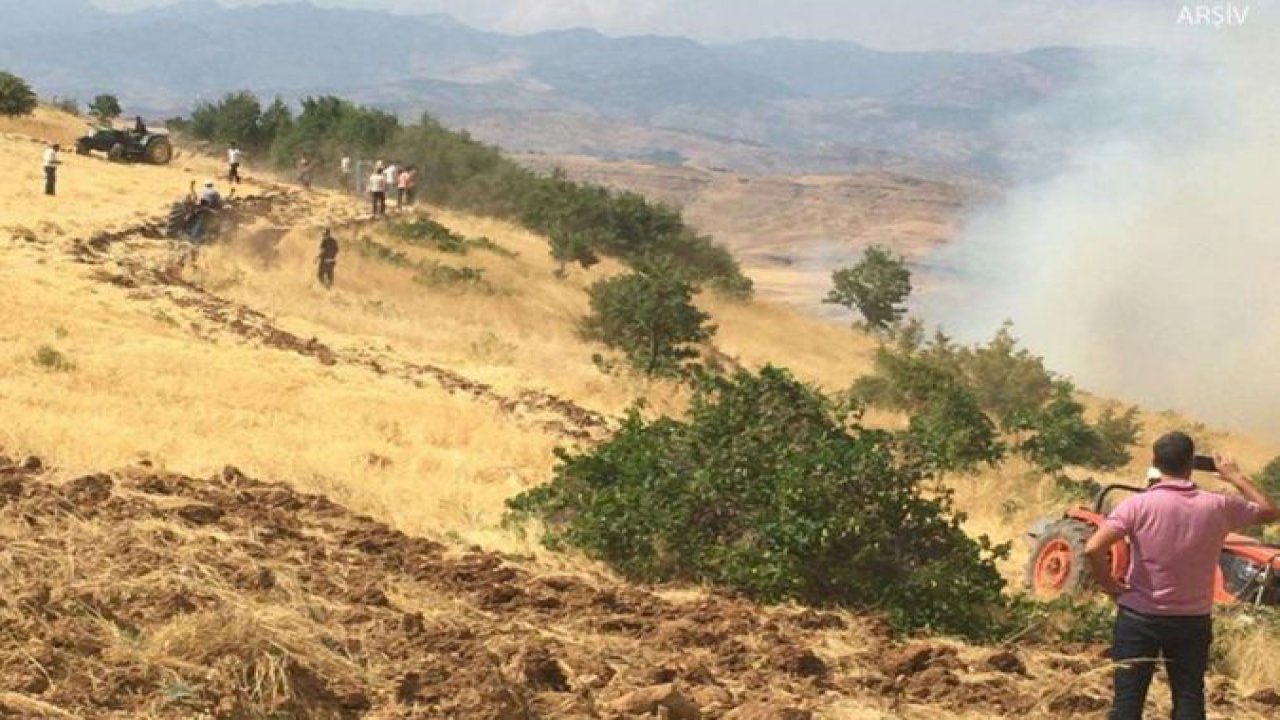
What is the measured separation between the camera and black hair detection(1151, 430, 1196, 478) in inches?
205

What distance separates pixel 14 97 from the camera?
43.9m

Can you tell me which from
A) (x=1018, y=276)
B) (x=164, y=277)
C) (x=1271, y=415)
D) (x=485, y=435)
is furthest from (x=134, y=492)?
(x=1018, y=276)

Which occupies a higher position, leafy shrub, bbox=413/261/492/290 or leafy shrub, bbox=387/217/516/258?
leafy shrub, bbox=387/217/516/258

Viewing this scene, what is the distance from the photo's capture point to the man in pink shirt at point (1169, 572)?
17.0 feet

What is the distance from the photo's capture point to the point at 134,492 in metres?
8.67

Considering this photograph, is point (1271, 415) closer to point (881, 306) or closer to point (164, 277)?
point (881, 306)

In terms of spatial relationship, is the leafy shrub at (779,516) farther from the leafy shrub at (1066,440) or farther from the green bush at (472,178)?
the green bush at (472,178)

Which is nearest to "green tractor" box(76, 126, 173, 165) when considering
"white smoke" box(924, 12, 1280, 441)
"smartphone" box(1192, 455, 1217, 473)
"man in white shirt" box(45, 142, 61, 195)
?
"man in white shirt" box(45, 142, 61, 195)

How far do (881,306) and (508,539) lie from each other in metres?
45.1

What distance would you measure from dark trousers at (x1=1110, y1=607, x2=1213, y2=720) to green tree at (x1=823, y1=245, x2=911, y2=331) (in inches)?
1855

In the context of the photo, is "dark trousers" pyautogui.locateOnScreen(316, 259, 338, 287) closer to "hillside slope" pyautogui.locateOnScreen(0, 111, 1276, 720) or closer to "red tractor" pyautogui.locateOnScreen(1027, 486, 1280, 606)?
"hillside slope" pyautogui.locateOnScreen(0, 111, 1276, 720)

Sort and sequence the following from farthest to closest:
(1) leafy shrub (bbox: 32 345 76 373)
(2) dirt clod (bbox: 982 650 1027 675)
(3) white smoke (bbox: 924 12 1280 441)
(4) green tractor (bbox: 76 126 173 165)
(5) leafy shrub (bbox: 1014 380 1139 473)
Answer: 1. (3) white smoke (bbox: 924 12 1280 441)
2. (4) green tractor (bbox: 76 126 173 165)
3. (5) leafy shrub (bbox: 1014 380 1139 473)
4. (1) leafy shrub (bbox: 32 345 76 373)
5. (2) dirt clod (bbox: 982 650 1027 675)

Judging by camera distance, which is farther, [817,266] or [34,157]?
[817,266]

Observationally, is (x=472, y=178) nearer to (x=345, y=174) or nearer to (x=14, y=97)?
(x=345, y=174)
